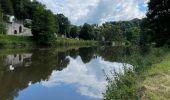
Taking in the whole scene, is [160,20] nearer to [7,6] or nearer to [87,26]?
[7,6]

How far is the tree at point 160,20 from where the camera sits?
47.4 metres

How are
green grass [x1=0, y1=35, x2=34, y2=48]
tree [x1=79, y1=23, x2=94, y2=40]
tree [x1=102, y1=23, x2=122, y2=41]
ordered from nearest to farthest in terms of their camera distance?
green grass [x1=0, y1=35, x2=34, y2=48], tree [x1=79, y1=23, x2=94, y2=40], tree [x1=102, y1=23, x2=122, y2=41]

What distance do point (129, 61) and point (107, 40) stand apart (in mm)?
144183

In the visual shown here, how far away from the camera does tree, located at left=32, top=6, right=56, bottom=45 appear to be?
83.4 meters

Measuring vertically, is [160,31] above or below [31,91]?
above

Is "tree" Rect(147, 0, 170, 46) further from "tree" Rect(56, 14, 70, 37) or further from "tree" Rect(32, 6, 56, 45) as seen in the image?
"tree" Rect(56, 14, 70, 37)

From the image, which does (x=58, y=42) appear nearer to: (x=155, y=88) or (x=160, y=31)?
(x=160, y=31)

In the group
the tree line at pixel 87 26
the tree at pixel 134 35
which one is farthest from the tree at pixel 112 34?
the tree at pixel 134 35

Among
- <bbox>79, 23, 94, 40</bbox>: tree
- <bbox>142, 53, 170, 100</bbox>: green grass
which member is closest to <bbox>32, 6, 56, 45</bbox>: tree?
<bbox>79, 23, 94, 40</bbox>: tree

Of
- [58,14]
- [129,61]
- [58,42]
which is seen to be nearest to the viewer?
[129,61]

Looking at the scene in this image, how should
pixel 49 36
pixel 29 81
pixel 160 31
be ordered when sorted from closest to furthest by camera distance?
pixel 29 81
pixel 160 31
pixel 49 36

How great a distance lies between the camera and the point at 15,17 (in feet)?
393

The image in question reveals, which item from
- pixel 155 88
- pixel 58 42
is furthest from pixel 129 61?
pixel 58 42

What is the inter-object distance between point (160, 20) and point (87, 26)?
340 ft
